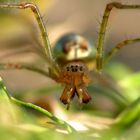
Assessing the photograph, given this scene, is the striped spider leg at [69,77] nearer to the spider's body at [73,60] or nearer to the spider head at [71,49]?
the spider's body at [73,60]

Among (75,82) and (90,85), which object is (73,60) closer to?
(90,85)

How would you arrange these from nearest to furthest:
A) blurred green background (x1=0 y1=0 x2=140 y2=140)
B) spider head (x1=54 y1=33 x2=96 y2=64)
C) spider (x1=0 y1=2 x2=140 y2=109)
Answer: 1. blurred green background (x1=0 y1=0 x2=140 y2=140)
2. spider (x1=0 y1=2 x2=140 y2=109)
3. spider head (x1=54 y1=33 x2=96 y2=64)

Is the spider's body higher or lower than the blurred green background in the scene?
higher

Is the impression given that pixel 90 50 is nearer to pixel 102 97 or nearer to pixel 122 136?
pixel 102 97

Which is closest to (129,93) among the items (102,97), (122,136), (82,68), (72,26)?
(102,97)

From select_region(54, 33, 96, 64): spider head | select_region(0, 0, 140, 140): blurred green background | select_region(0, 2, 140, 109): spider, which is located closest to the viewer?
select_region(0, 0, 140, 140): blurred green background

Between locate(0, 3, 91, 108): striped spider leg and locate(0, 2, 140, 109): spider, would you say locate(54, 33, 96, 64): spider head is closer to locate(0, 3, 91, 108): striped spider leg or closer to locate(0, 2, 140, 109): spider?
locate(0, 2, 140, 109): spider

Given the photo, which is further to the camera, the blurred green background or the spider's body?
the spider's body

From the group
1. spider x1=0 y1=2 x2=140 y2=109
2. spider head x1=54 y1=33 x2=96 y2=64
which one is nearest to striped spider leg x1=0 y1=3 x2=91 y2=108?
spider x1=0 y1=2 x2=140 y2=109

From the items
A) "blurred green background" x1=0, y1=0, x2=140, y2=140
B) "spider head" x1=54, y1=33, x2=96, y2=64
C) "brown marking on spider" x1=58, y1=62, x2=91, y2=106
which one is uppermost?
"brown marking on spider" x1=58, y1=62, x2=91, y2=106
